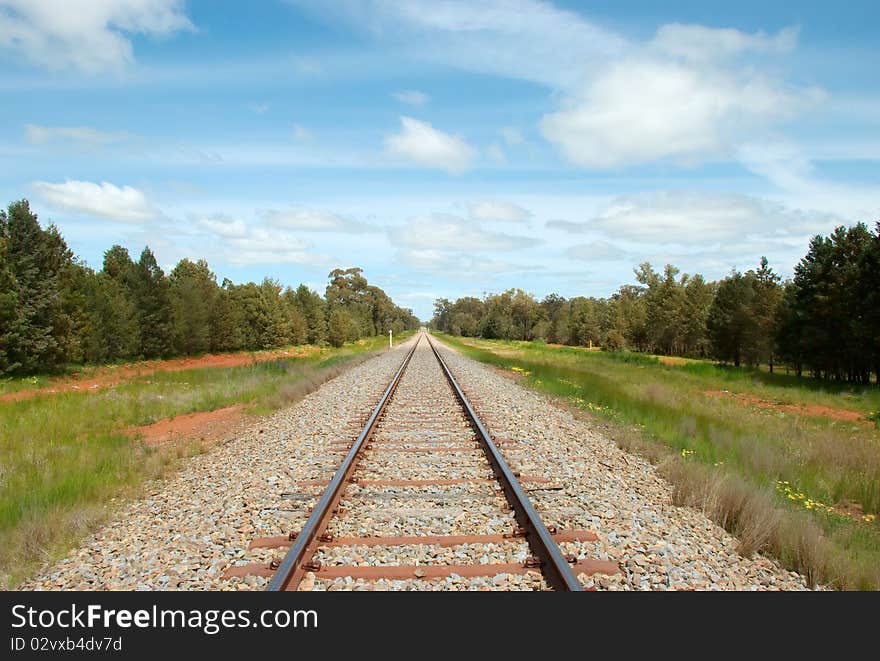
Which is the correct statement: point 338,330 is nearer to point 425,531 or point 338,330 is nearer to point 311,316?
point 311,316

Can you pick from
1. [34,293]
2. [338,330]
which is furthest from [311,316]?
[34,293]

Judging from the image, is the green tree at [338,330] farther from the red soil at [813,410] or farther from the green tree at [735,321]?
the red soil at [813,410]

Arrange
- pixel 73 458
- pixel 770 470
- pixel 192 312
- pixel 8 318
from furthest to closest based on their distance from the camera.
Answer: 1. pixel 192 312
2. pixel 8 318
3. pixel 73 458
4. pixel 770 470

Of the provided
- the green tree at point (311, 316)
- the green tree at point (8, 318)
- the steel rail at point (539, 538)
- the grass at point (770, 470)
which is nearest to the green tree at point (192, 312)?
the green tree at point (8, 318)

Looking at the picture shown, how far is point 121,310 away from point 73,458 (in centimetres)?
3412

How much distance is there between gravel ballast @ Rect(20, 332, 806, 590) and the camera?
416 centimetres

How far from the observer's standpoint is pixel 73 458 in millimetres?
8445

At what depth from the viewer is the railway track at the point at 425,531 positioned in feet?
13.2

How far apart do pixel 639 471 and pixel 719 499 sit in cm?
178

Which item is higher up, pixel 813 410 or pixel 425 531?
pixel 425 531

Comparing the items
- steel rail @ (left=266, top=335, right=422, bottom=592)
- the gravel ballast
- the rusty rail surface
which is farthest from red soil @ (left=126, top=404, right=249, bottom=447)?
the rusty rail surface

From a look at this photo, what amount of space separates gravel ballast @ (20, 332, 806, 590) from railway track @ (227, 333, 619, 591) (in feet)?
0.09
